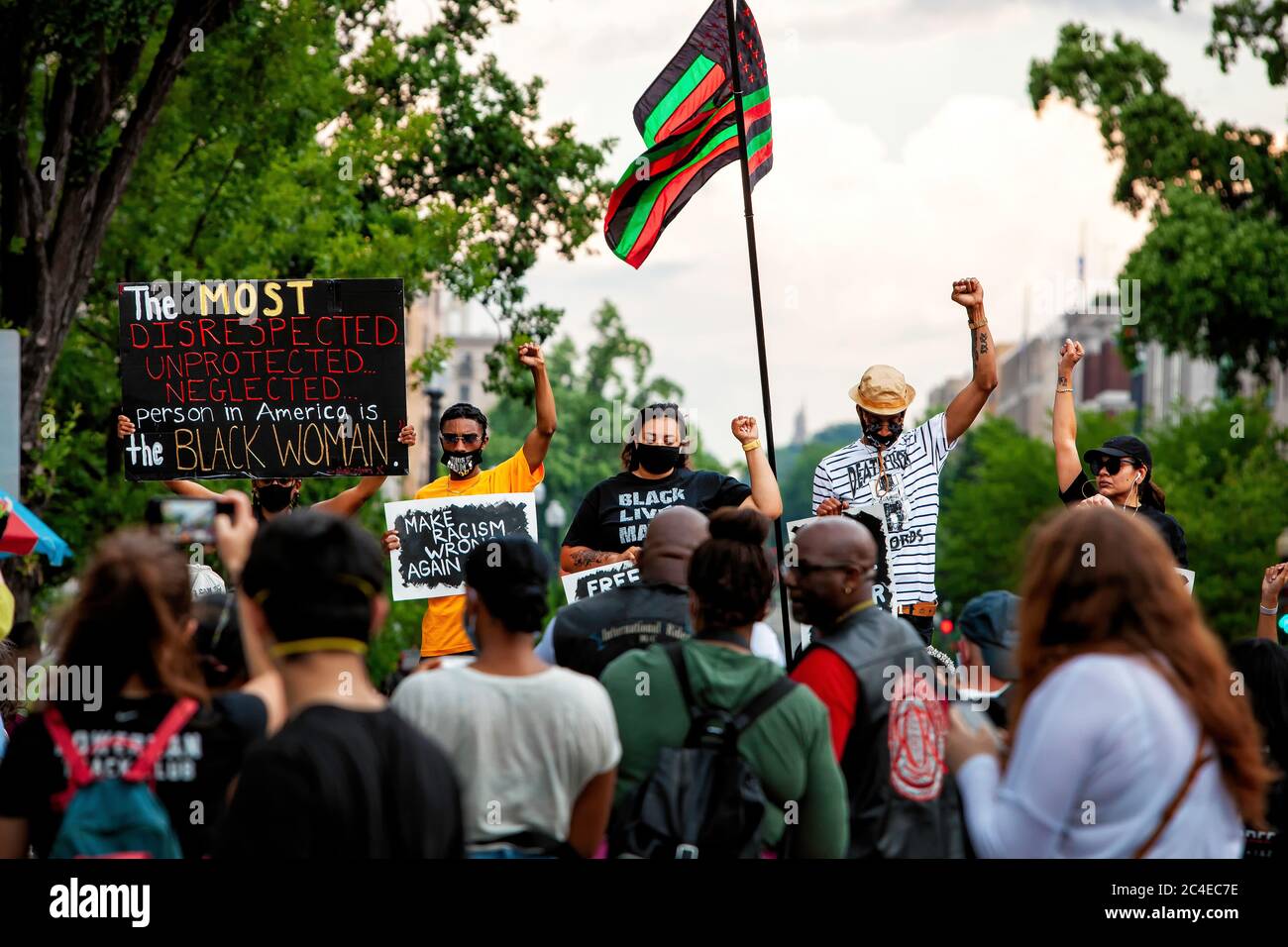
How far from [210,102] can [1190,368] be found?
58.6 m

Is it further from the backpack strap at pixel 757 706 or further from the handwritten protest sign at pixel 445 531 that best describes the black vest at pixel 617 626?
the handwritten protest sign at pixel 445 531

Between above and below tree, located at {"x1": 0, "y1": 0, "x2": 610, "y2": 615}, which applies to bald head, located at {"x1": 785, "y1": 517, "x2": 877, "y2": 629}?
below

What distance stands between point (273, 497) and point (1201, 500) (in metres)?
34.9

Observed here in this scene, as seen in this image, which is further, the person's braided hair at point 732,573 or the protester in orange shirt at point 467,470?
the protester in orange shirt at point 467,470

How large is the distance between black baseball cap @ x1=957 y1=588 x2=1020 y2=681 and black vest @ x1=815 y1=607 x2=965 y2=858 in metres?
0.33

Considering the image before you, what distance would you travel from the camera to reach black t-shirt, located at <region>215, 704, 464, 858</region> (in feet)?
11.2

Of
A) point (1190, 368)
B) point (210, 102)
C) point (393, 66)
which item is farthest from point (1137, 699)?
point (1190, 368)

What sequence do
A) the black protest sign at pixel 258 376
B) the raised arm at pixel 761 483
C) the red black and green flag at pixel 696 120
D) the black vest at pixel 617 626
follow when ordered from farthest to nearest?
the red black and green flag at pixel 696 120 < the black protest sign at pixel 258 376 < the raised arm at pixel 761 483 < the black vest at pixel 617 626

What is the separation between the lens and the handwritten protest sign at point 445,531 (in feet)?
27.7

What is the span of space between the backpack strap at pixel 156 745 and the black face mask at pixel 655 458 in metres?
3.95

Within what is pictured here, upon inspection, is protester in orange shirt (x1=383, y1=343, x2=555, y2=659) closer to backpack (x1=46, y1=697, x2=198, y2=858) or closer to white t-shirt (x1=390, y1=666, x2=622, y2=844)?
white t-shirt (x1=390, y1=666, x2=622, y2=844)

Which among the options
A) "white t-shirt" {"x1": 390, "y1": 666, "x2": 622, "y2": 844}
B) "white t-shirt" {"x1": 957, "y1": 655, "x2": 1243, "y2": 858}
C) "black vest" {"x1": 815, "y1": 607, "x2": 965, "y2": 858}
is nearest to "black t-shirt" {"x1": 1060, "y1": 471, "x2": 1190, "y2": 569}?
"black vest" {"x1": 815, "y1": 607, "x2": 965, "y2": 858}

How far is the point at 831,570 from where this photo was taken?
512 cm

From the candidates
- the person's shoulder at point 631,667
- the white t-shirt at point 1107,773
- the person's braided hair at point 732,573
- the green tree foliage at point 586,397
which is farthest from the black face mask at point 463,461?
the green tree foliage at point 586,397
